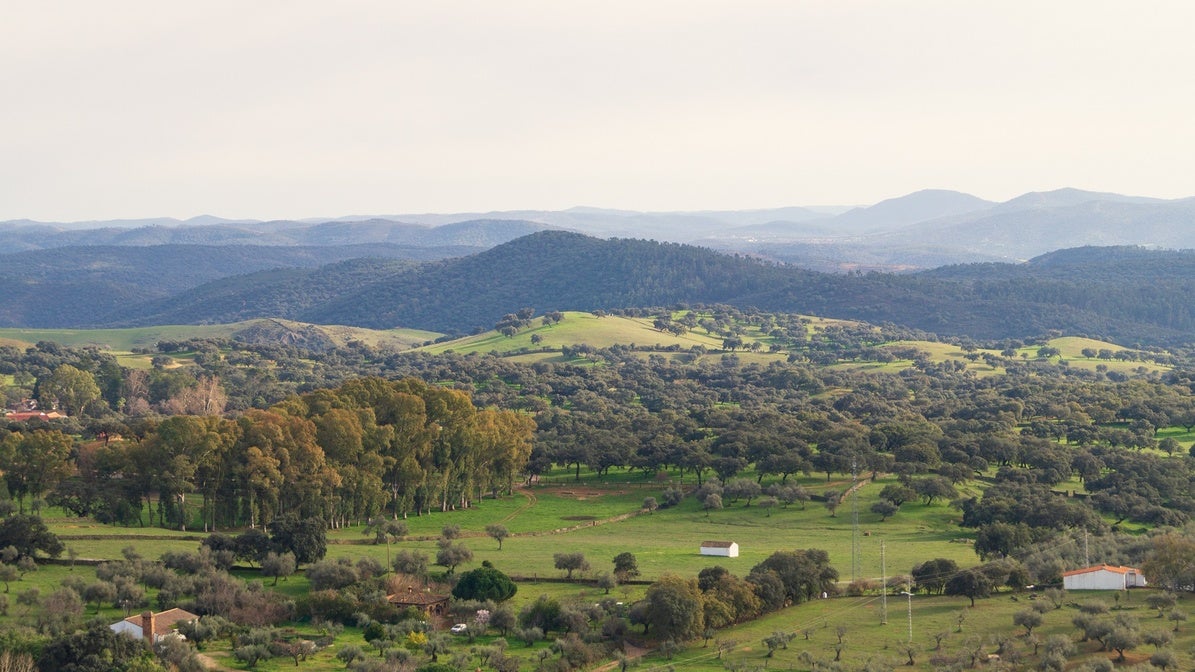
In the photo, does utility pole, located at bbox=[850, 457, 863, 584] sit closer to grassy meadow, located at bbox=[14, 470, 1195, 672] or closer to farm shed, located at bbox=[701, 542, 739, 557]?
grassy meadow, located at bbox=[14, 470, 1195, 672]

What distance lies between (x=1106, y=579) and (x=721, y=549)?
799 inches

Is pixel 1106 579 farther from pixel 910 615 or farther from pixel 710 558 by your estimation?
pixel 710 558

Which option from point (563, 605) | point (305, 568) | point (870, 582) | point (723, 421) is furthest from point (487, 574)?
point (723, 421)

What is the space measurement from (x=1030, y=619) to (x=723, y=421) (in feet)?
199

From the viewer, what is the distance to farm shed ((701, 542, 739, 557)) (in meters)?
76.1

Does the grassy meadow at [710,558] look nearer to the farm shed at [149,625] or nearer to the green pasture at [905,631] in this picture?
the green pasture at [905,631]

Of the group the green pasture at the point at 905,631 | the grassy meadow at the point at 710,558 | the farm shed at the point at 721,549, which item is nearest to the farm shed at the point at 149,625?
the grassy meadow at the point at 710,558

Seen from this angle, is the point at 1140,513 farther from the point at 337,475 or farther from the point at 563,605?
the point at 337,475

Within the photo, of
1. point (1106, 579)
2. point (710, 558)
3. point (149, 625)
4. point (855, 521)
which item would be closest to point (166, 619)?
point (149, 625)

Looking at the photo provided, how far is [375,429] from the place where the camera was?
8988 cm

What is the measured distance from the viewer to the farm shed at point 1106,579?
6494 centimetres

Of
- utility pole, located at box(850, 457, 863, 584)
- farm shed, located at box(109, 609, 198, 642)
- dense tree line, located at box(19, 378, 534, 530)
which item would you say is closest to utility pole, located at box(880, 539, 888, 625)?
utility pole, located at box(850, 457, 863, 584)

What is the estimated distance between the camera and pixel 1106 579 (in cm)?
6506

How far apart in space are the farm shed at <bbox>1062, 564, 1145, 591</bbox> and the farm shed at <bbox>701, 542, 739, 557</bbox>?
18.0 m
